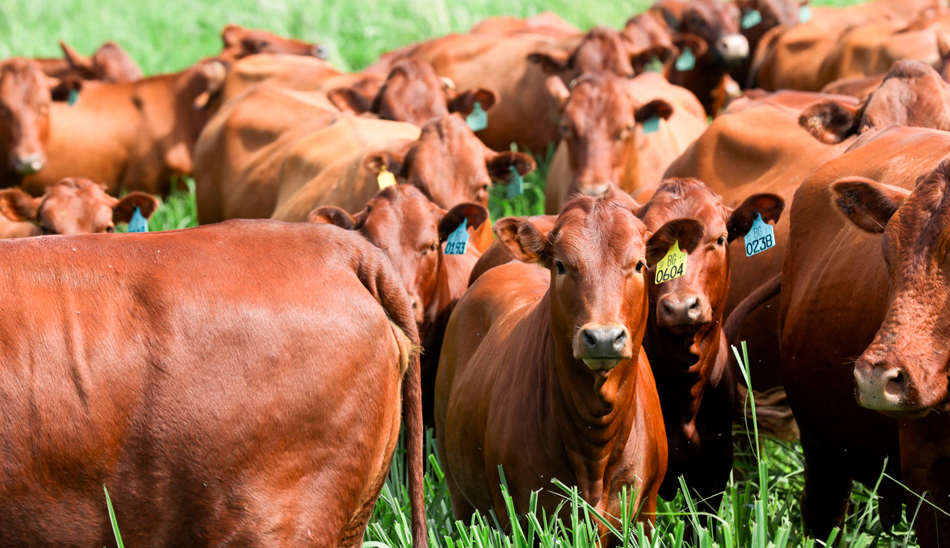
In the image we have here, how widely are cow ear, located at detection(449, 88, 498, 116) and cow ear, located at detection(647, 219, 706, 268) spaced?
5235mm

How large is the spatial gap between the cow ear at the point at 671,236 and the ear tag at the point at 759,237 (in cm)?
67

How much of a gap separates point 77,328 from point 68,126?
10.6m

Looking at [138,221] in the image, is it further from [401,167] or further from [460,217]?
[460,217]

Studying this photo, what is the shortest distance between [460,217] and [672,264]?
1.70 m

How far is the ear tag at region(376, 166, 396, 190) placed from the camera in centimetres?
697

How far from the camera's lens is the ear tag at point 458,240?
575cm

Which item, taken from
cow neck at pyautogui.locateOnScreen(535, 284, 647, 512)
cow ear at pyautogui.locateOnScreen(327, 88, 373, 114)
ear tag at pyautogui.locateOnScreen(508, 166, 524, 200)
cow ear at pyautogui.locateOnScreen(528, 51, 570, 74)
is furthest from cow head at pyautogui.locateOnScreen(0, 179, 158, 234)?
cow ear at pyautogui.locateOnScreen(528, 51, 570, 74)

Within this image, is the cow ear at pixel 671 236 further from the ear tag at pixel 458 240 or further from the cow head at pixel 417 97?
the cow head at pixel 417 97

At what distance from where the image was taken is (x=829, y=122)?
605 centimetres

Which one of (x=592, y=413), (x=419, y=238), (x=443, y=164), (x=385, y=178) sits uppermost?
(x=592, y=413)

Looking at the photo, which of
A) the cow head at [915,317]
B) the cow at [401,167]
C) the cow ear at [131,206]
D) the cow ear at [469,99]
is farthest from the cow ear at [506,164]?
Result: the cow head at [915,317]

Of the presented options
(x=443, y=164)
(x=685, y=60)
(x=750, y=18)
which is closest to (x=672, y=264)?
(x=443, y=164)

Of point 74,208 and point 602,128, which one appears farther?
point 602,128

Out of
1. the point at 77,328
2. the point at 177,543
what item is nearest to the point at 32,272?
the point at 77,328
